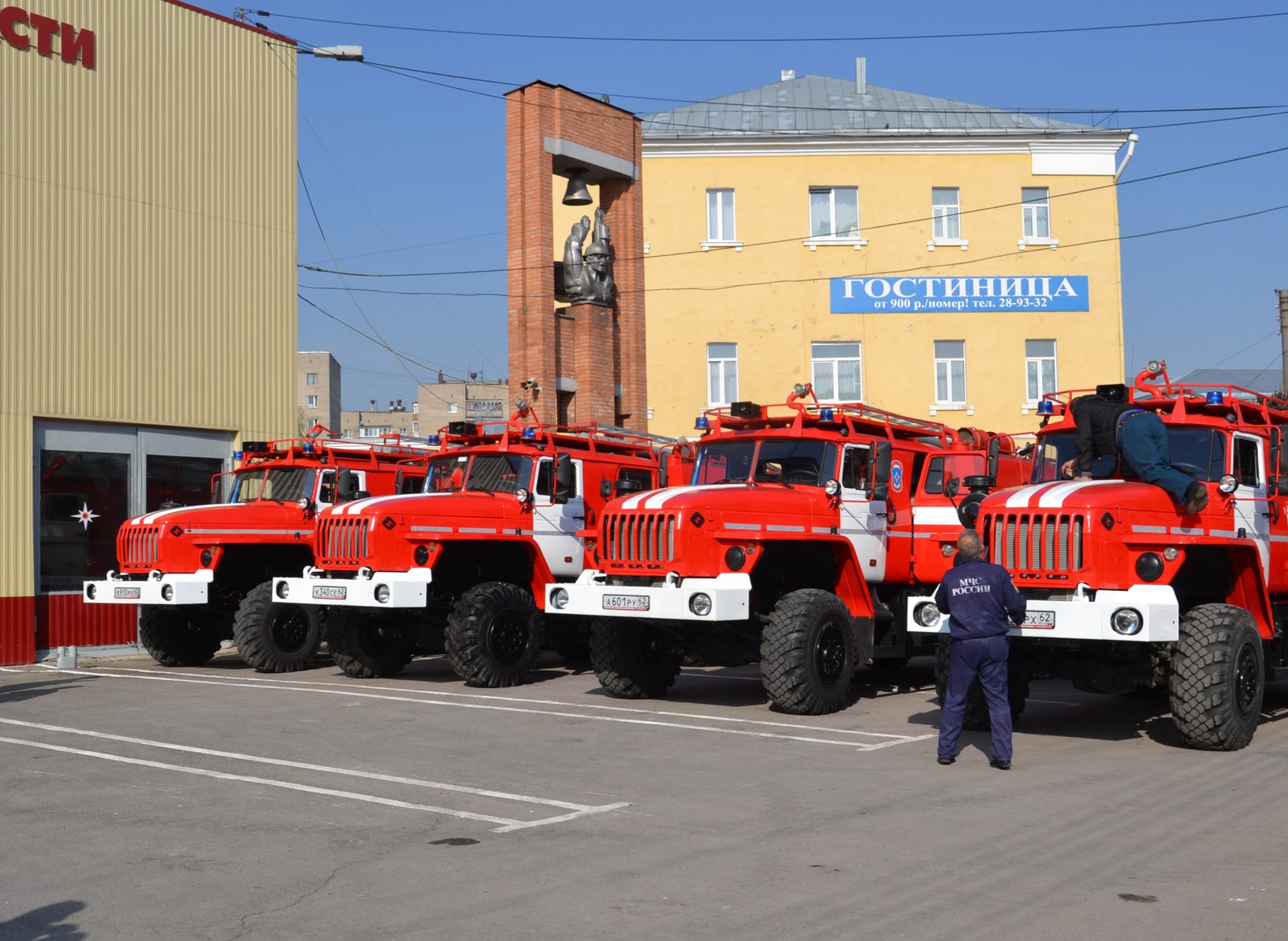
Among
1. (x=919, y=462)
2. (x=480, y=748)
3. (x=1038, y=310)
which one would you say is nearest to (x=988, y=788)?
(x=480, y=748)

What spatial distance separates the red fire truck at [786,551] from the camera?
38.8 feet

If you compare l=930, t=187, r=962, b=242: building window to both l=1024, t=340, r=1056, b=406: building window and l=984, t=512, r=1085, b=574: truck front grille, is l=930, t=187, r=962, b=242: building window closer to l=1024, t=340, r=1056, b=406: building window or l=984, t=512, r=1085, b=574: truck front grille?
l=1024, t=340, r=1056, b=406: building window

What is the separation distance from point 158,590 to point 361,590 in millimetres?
3485

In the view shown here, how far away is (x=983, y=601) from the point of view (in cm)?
947

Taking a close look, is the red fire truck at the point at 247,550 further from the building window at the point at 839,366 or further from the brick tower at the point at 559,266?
the building window at the point at 839,366

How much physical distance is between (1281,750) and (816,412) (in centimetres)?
506

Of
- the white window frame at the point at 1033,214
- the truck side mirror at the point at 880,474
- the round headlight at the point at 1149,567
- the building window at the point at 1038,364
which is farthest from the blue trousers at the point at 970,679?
the white window frame at the point at 1033,214

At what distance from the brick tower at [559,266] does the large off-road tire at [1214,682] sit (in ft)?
45.7

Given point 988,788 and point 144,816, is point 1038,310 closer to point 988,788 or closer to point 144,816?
point 988,788

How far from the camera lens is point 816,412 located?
13.3m

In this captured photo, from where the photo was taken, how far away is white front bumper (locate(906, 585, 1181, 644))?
951cm

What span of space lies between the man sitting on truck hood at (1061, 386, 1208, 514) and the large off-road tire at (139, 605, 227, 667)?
11071 millimetres

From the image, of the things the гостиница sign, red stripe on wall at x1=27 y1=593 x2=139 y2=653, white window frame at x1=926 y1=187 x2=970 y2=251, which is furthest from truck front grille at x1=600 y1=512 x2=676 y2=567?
white window frame at x1=926 y1=187 x2=970 y2=251

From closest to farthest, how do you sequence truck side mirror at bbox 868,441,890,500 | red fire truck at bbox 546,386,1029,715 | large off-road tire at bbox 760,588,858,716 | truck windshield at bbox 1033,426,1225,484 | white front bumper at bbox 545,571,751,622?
truck windshield at bbox 1033,426,1225,484 → white front bumper at bbox 545,571,751,622 → large off-road tire at bbox 760,588,858,716 → red fire truck at bbox 546,386,1029,715 → truck side mirror at bbox 868,441,890,500
